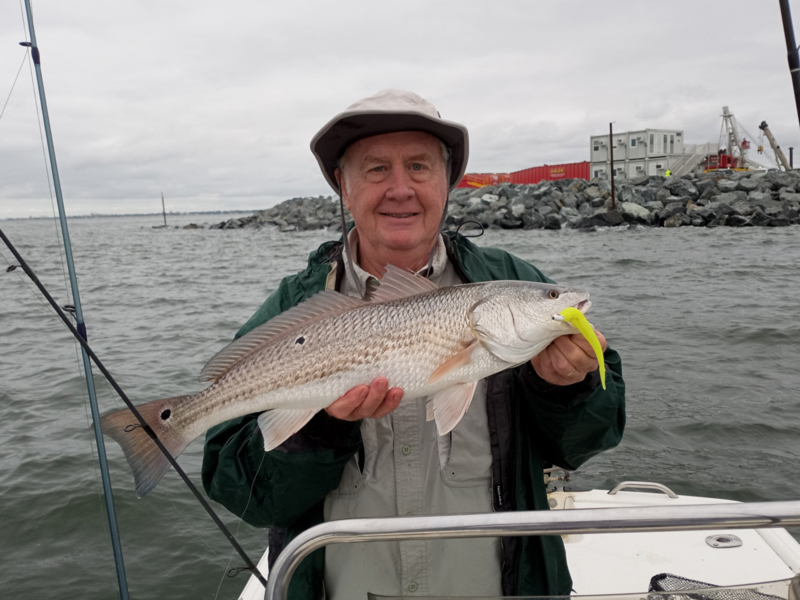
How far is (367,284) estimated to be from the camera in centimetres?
305

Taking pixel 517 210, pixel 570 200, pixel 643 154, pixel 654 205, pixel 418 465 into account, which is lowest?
pixel 418 465

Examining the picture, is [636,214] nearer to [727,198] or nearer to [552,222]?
[552,222]

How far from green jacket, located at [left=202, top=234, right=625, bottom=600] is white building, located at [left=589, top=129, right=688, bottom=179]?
180ft

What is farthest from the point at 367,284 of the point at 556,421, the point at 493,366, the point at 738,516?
the point at 738,516

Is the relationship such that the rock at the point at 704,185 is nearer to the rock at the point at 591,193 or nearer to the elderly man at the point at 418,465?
the rock at the point at 591,193

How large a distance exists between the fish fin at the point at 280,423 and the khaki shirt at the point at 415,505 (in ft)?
1.04

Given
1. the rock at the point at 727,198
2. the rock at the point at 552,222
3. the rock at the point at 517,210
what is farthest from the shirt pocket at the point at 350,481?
the rock at the point at 727,198

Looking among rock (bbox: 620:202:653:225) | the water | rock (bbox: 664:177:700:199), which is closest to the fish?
the water

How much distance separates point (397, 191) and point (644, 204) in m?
37.9

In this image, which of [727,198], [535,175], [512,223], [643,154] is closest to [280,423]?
[512,223]

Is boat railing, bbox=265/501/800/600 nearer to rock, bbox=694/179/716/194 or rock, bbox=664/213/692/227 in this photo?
rock, bbox=664/213/692/227

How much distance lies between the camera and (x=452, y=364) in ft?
8.25

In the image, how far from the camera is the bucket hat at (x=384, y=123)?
2.77 metres

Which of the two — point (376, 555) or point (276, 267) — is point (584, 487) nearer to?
point (376, 555)
